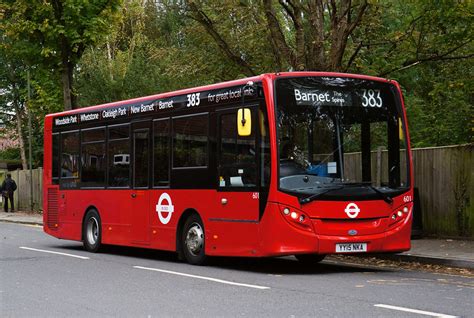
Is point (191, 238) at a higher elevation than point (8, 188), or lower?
lower

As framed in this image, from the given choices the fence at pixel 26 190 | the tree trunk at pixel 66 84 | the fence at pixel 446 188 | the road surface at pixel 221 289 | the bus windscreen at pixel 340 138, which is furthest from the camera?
the fence at pixel 26 190

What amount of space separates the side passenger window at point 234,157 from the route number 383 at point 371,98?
203 centimetres

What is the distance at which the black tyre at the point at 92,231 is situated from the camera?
56.0ft

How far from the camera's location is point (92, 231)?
57.3ft

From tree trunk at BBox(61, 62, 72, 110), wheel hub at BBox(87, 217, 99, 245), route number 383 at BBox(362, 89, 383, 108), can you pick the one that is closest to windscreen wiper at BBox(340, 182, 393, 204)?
route number 383 at BBox(362, 89, 383, 108)

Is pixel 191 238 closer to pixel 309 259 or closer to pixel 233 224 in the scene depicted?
pixel 233 224

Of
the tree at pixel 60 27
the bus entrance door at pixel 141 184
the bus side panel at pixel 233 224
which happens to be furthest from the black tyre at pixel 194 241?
the tree at pixel 60 27

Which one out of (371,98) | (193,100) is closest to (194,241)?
(193,100)

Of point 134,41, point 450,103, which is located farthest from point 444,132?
point 134,41

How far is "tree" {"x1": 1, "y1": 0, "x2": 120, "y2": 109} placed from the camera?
27641mm

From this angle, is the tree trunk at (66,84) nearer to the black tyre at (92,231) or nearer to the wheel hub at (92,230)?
the black tyre at (92,231)

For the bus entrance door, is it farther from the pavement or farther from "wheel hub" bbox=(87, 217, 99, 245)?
the pavement

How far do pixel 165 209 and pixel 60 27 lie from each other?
14.8 meters

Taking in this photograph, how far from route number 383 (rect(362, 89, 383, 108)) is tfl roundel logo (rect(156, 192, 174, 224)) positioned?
397 centimetres
